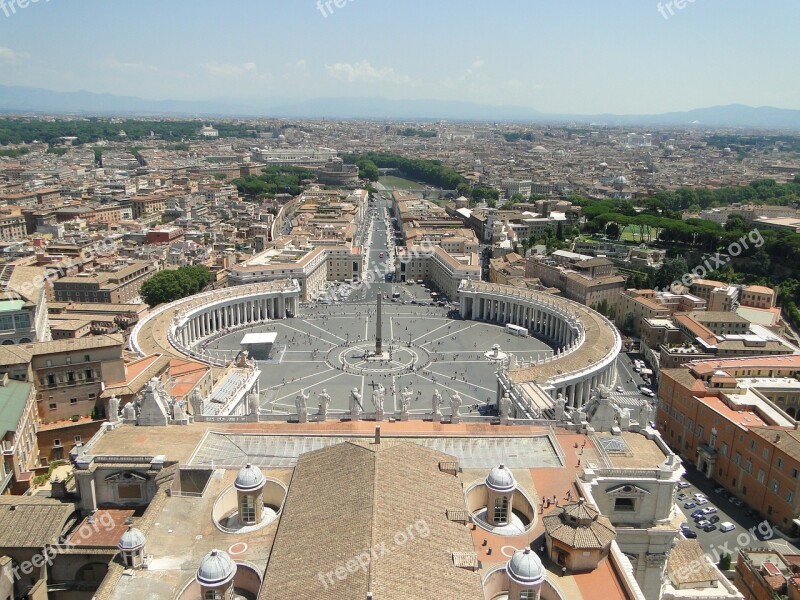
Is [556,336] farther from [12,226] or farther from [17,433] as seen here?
[12,226]

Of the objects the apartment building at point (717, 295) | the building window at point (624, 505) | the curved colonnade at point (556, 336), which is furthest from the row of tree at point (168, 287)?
the building window at point (624, 505)

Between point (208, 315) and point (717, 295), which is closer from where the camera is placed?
point (717, 295)

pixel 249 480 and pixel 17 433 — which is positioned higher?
pixel 249 480

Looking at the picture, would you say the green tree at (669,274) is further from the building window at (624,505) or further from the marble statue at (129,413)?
the marble statue at (129,413)

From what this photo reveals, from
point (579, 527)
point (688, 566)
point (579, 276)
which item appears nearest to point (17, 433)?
point (579, 527)

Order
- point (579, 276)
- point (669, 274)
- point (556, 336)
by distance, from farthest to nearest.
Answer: point (669, 274) → point (579, 276) → point (556, 336)
